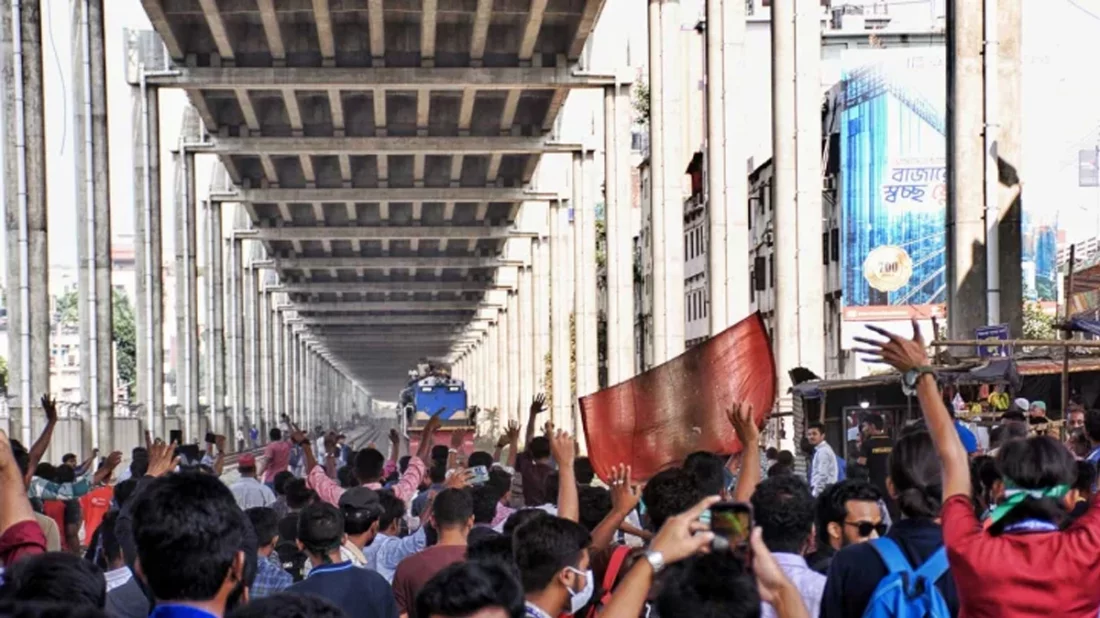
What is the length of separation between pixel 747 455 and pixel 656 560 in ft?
10.6

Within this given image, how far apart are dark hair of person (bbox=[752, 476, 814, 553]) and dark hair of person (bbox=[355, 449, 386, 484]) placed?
6868 millimetres

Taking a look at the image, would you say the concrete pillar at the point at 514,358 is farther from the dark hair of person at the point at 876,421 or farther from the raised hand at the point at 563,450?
the raised hand at the point at 563,450

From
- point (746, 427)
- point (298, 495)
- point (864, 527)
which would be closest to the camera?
point (864, 527)

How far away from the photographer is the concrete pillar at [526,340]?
94375 millimetres

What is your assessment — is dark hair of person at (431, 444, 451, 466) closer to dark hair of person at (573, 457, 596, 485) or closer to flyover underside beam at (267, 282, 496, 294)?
dark hair of person at (573, 457, 596, 485)

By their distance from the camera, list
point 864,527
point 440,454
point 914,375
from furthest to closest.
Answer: point 440,454 → point 864,527 → point 914,375

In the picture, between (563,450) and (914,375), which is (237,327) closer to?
(563,450)

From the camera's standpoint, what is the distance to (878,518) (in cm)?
722

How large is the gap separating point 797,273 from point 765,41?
47850 millimetres

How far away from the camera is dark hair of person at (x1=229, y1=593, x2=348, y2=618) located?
422 centimetres

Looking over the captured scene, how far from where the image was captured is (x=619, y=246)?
65125 mm

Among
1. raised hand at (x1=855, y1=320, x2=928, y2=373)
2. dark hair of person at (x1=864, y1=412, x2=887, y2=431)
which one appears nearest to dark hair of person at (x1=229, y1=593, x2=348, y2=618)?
raised hand at (x1=855, y1=320, x2=928, y2=373)

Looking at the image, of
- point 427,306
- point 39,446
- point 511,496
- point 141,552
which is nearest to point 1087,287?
point 511,496

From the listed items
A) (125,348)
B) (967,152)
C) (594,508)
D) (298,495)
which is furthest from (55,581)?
(125,348)
